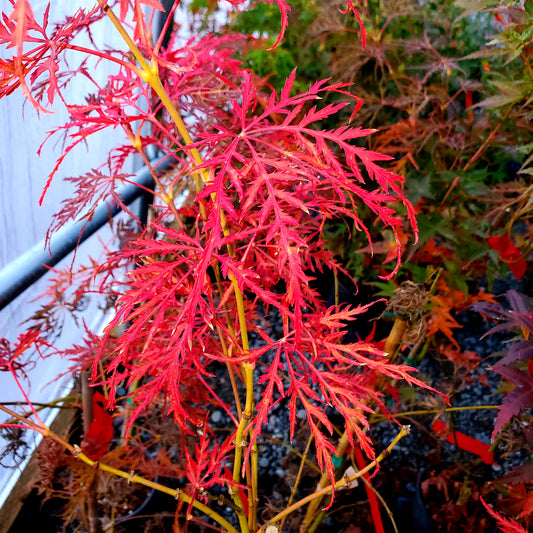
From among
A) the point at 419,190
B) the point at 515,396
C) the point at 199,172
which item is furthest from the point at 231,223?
the point at 419,190

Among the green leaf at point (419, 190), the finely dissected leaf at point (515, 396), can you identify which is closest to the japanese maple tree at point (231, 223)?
the finely dissected leaf at point (515, 396)

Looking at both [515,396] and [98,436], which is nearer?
[515,396]

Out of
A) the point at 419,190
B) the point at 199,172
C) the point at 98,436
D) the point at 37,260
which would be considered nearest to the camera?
the point at 199,172

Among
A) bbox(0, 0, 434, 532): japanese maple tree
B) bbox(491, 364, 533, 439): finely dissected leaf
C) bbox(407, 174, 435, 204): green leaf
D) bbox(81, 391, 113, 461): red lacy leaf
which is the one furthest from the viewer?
bbox(407, 174, 435, 204): green leaf

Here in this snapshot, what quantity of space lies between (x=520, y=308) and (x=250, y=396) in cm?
47

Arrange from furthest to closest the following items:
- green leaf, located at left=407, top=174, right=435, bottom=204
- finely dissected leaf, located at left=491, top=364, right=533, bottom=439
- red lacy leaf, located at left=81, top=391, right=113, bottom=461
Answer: green leaf, located at left=407, top=174, right=435, bottom=204
red lacy leaf, located at left=81, top=391, right=113, bottom=461
finely dissected leaf, located at left=491, top=364, right=533, bottom=439

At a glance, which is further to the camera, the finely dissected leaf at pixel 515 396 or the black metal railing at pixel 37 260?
the black metal railing at pixel 37 260

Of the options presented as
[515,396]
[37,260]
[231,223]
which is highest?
[37,260]

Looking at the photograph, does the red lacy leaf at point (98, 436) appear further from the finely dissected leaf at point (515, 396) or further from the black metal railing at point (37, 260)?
the finely dissected leaf at point (515, 396)

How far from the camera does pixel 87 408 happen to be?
880mm

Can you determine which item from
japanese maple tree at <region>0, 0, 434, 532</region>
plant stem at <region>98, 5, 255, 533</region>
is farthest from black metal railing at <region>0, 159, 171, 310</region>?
plant stem at <region>98, 5, 255, 533</region>

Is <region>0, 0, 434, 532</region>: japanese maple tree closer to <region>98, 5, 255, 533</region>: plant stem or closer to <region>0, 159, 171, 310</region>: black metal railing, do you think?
<region>98, 5, 255, 533</region>: plant stem

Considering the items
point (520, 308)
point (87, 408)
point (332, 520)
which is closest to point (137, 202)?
point (87, 408)

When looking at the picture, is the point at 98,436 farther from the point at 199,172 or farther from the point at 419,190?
the point at 419,190
